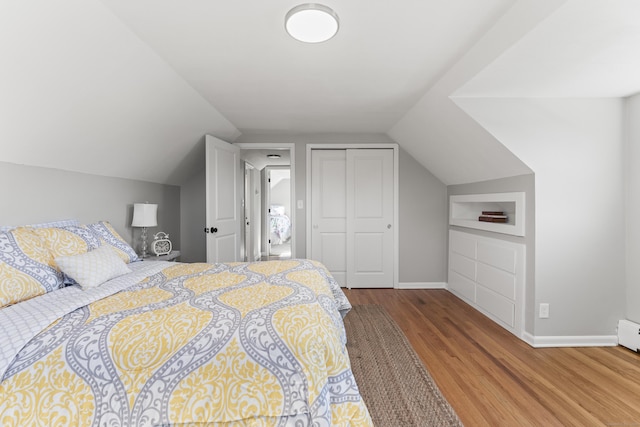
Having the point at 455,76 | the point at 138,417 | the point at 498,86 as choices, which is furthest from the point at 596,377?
the point at 138,417

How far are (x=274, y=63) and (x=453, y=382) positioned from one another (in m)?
2.56

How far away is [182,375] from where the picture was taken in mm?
1048

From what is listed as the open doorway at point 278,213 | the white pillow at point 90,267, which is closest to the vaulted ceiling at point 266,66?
A: the white pillow at point 90,267

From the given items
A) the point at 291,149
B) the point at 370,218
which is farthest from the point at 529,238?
the point at 291,149

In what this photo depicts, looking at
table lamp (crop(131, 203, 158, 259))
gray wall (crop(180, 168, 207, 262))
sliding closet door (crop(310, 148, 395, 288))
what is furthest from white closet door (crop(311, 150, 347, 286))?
table lamp (crop(131, 203, 158, 259))

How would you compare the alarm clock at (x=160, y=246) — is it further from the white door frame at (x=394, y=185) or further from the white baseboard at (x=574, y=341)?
the white baseboard at (x=574, y=341)

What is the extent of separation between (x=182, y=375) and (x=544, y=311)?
9.20 feet

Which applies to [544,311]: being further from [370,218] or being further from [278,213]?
[278,213]

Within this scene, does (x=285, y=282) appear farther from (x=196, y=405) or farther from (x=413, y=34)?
(x=413, y=34)

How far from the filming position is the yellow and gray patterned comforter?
102cm

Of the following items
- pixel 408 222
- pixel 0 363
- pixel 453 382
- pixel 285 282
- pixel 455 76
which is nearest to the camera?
pixel 0 363

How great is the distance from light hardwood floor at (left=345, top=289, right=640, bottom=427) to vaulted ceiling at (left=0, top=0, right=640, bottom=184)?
156cm

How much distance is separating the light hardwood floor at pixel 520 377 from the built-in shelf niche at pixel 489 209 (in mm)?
976

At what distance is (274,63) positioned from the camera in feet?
7.07
